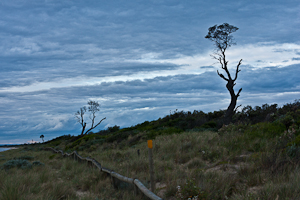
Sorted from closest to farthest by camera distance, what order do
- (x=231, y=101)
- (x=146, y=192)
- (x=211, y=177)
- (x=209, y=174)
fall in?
(x=146, y=192) < (x=211, y=177) < (x=209, y=174) < (x=231, y=101)

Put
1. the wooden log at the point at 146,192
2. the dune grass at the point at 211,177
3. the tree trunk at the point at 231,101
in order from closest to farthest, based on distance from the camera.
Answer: the wooden log at the point at 146,192 < the dune grass at the point at 211,177 < the tree trunk at the point at 231,101

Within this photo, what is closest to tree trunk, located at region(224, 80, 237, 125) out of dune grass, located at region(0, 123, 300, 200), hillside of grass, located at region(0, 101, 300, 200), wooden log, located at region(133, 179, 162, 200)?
hillside of grass, located at region(0, 101, 300, 200)

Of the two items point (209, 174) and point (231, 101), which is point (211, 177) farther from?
point (231, 101)

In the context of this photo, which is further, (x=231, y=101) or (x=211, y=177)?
(x=231, y=101)

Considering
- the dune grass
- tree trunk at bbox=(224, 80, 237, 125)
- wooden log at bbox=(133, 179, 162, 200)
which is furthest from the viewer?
tree trunk at bbox=(224, 80, 237, 125)

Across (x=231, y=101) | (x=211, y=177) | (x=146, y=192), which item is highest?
(x=231, y=101)

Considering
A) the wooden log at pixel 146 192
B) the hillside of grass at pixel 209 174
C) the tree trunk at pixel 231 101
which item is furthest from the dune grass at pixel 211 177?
the tree trunk at pixel 231 101

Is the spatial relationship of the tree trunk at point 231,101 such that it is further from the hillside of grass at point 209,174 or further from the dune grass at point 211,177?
the dune grass at point 211,177

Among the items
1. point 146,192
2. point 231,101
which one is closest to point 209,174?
point 146,192

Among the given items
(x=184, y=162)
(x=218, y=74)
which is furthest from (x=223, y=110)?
(x=184, y=162)

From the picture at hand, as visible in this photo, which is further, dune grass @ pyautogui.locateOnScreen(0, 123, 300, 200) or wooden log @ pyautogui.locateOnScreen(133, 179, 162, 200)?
dune grass @ pyautogui.locateOnScreen(0, 123, 300, 200)

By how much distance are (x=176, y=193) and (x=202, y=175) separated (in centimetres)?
114

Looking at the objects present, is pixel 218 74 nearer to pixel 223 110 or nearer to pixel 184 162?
pixel 223 110

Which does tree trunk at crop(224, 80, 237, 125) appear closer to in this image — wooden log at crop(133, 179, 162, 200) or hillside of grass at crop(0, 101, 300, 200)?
hillside of grass at crop(0, 101, 300, 200)
